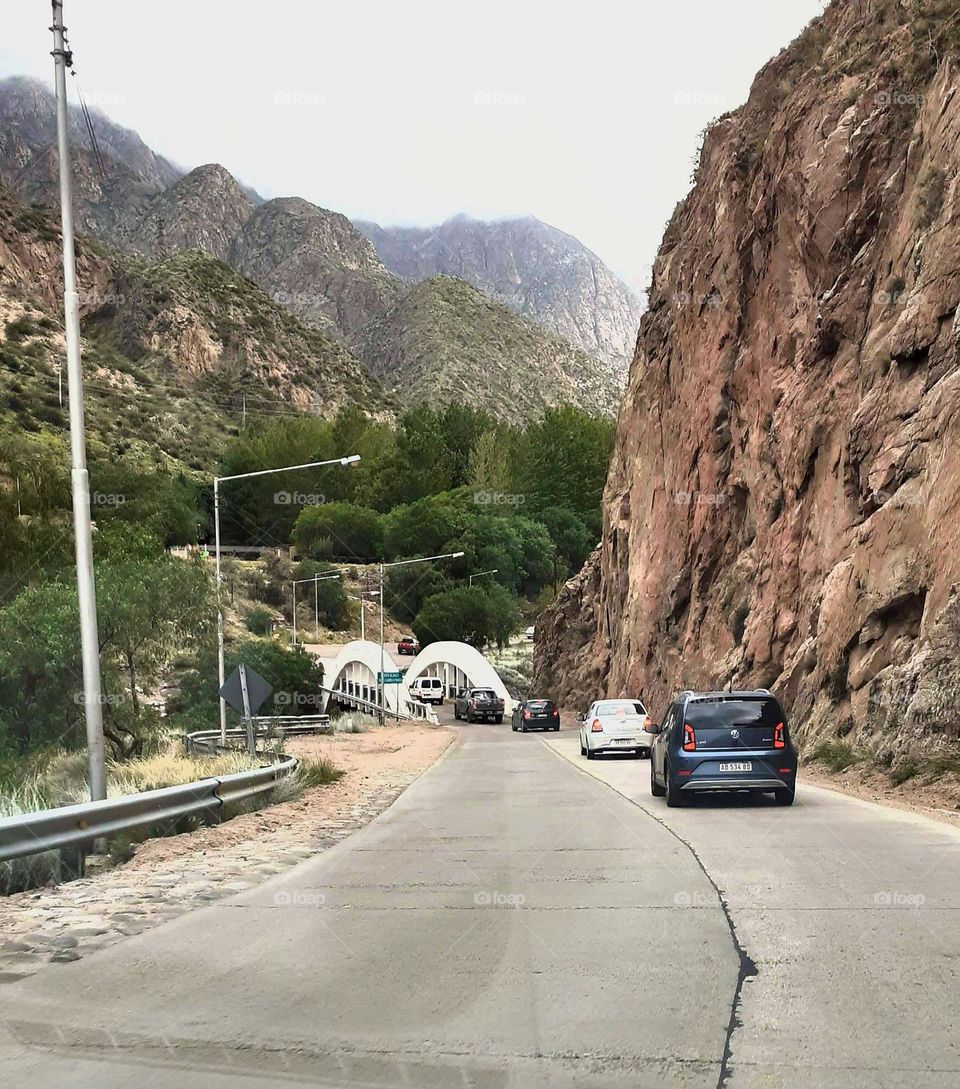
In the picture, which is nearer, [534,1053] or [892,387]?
[534,1053]

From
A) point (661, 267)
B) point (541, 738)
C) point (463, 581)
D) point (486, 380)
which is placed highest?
point (486, 380)

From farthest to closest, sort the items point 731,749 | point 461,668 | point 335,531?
point 335,531 → point 461,668 → point 731,749

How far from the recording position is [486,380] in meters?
165

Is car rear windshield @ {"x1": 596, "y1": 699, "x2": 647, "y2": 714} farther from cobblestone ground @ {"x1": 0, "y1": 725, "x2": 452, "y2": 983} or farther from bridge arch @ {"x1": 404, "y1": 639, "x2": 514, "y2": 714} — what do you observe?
bridge arch @ {"x1": 404, "y1": 639, "x2": 514, "y2": 714}

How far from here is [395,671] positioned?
71.4m

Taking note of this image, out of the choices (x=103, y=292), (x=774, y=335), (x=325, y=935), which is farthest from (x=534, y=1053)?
(x=103, y=292)

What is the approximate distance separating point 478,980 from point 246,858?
6.06 metres

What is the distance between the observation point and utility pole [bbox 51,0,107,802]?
1313 cm

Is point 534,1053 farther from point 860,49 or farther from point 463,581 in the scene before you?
point 463,581
